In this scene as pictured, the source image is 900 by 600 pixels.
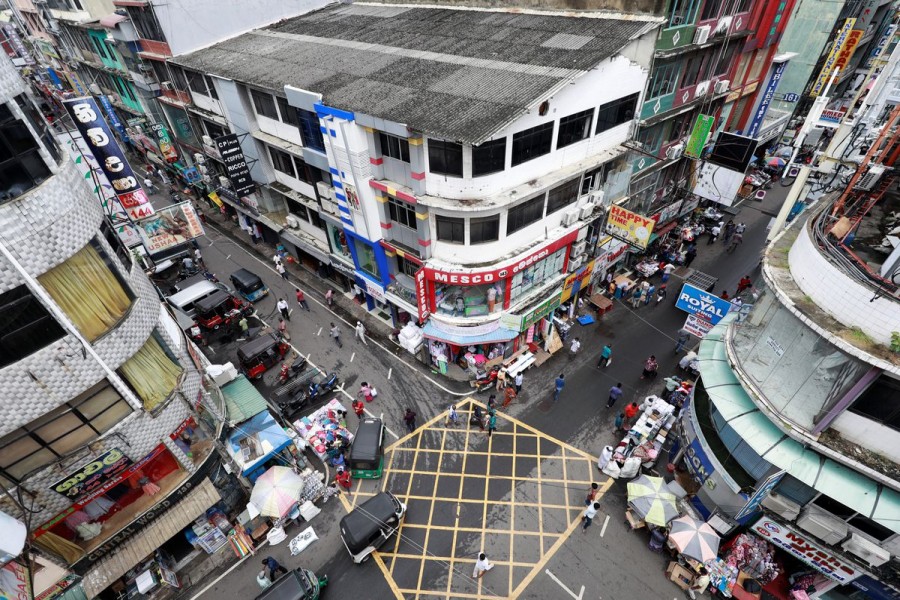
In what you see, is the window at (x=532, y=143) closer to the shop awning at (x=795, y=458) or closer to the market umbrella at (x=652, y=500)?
the shop awning at (x=795, y=458)

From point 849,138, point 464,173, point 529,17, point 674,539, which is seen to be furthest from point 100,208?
point 849,138

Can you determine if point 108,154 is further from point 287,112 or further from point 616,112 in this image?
point 616,112

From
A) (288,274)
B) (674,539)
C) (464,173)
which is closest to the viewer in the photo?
(674,539)

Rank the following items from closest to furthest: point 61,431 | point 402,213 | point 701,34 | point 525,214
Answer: point 61,431 < point 525,214 < point 402,213 < point 701,34

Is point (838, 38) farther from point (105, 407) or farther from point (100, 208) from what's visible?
point (105, 407)

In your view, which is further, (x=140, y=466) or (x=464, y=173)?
(x=464, y=173)

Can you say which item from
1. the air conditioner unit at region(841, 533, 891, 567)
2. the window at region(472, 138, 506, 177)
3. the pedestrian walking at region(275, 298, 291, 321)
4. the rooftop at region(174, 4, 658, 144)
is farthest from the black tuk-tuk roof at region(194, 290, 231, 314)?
the air conditioner unit at region(841, 533, 891, 567)

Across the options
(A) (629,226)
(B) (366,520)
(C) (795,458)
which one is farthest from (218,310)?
(C) (795,458)

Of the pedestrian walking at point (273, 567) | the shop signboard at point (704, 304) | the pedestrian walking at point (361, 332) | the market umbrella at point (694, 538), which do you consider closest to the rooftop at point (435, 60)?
the shop signboard at point (704, 304)
